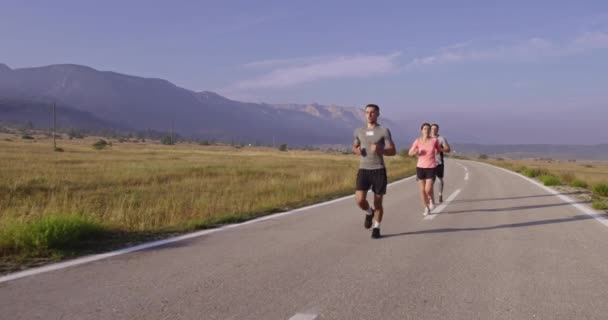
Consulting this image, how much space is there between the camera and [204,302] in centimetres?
469

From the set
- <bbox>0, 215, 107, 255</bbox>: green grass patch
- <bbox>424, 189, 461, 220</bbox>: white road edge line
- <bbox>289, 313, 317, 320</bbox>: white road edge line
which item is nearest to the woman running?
<bbox>424, 189, 461, 220</bbox>: white road edge line

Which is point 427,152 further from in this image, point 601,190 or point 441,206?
point 601,190

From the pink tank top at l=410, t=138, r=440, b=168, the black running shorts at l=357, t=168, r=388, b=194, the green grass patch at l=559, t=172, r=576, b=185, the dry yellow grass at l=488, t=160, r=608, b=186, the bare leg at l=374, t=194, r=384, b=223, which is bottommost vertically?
the dry yellow grass at l=488, t=160, r=608, b=186

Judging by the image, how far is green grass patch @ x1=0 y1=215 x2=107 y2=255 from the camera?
263 inches

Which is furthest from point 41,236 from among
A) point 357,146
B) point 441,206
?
point 441,206

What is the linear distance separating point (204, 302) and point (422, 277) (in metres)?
2.32

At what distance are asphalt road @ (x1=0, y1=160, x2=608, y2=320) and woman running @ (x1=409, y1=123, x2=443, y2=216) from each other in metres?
2.02

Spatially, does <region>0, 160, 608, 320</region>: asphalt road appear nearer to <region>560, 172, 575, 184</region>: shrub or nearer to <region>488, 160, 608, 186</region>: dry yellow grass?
<region>560, 172, 575, 184</region>: shrub

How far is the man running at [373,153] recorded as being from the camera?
7.95 m

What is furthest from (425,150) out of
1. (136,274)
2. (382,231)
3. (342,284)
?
(136,274)

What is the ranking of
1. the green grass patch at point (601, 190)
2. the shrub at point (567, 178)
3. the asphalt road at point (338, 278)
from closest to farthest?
the asphalt road at point (338, 278) < the green grass patch at point (601, 190) < the shrub at point (567, 178)

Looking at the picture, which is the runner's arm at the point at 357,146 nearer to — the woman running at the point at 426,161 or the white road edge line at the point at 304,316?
the woman running at the point at 426,161

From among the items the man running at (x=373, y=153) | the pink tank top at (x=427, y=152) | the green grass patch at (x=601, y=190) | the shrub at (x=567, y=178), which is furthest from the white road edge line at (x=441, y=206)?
the shrub at (x=567, y=178)

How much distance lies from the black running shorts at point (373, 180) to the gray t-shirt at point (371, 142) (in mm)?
73
